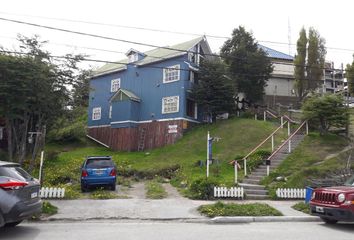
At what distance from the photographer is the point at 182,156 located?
28.6m

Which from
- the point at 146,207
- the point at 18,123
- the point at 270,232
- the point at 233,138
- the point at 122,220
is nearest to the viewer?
the point at 270,232

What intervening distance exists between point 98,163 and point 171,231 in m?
9.52

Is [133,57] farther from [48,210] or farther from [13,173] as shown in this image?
[13,173]

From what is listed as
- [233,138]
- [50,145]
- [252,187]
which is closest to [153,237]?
[252,187]

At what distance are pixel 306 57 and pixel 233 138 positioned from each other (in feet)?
66.2

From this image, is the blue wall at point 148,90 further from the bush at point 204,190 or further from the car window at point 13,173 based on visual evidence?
the car window at point 13,173

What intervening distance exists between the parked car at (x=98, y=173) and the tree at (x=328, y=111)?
566 inches

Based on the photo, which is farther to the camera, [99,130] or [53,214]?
[99,130]

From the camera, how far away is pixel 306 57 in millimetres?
45438

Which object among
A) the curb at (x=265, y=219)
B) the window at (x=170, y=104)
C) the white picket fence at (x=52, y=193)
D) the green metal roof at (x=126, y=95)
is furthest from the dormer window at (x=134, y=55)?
the curb at (x=265, y=219)

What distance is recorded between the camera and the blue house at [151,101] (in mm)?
34281

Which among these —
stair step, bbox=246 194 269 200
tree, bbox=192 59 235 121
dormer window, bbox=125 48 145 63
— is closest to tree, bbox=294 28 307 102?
tree, bbox=192 59 235 121

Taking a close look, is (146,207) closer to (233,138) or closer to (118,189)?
(118,189)

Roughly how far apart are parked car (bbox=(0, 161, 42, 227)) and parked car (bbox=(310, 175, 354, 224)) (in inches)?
301
